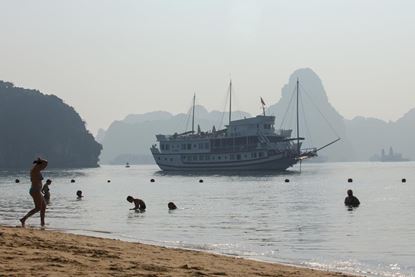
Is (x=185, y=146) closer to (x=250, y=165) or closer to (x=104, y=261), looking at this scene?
(x=250, y=165)

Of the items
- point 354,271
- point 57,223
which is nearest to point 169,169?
point 57,223

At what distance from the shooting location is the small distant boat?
388 ft

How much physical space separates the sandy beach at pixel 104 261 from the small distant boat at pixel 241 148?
333 ft

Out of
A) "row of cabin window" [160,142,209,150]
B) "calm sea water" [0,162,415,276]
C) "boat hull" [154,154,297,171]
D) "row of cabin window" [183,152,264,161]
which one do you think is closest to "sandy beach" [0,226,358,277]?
"calm sea water" [0,162,415,276]

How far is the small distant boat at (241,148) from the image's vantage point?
118 m

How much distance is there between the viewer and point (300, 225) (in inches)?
1160

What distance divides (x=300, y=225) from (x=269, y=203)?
18151 mm

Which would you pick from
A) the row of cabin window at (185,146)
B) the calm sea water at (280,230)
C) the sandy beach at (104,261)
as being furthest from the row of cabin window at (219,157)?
the sandy beach at (104,261)

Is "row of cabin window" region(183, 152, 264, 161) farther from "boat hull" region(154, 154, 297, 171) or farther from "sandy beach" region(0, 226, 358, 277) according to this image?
"sandy beach" region(0, 226, 358, 277)

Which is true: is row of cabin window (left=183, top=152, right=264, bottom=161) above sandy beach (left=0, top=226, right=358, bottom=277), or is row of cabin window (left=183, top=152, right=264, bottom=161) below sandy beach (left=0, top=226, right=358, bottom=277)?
above

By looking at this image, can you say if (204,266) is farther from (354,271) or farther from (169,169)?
(169,169)

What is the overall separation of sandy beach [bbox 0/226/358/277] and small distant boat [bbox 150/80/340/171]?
10148 centimetres

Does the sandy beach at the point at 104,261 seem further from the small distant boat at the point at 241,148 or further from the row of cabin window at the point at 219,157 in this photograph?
the row of cabin window at the point at 219,157

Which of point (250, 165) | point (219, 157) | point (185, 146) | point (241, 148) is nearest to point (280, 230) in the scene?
point (241, 148)
